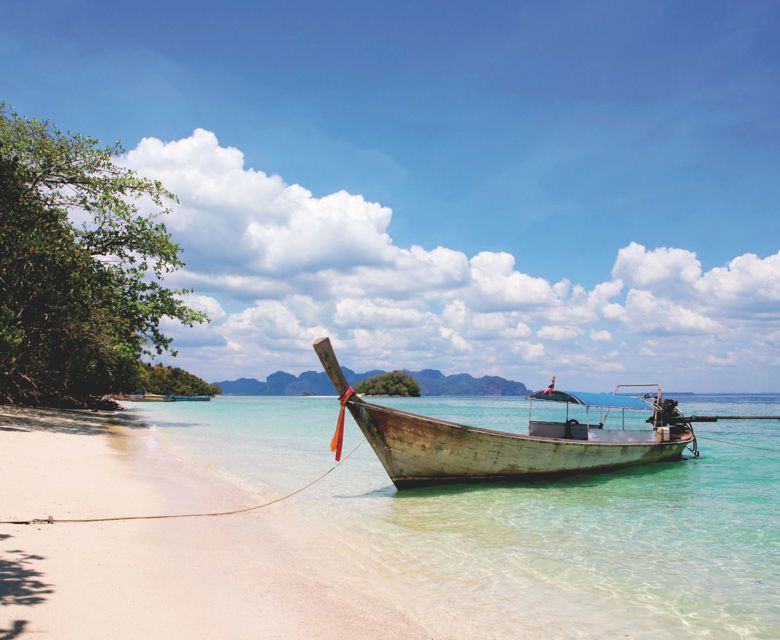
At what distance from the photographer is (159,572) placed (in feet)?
17.2

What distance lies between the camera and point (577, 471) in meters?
13.5

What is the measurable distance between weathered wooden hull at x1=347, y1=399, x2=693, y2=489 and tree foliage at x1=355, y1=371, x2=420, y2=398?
141300mm

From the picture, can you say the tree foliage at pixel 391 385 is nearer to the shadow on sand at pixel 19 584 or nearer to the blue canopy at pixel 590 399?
the blue canopy at pixel 590 399

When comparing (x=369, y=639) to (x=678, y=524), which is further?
(x=678, y=524)

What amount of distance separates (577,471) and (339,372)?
7.44m

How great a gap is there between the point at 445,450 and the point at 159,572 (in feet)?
22.9

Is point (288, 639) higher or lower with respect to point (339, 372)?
A: lower

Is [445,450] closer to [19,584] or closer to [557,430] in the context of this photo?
[557,430]

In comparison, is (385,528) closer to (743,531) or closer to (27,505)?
(27,505)

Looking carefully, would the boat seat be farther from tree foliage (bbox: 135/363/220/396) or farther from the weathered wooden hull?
tree foliage (bbox: 135/363/220/396)

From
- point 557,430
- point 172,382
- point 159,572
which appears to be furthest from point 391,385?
point 159,572

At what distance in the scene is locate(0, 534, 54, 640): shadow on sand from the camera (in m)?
3.60

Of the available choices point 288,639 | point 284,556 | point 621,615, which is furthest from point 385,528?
point 288,639

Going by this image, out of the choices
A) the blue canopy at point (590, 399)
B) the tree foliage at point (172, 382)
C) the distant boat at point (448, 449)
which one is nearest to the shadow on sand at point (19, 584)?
the distant boat at point (448, 449)
